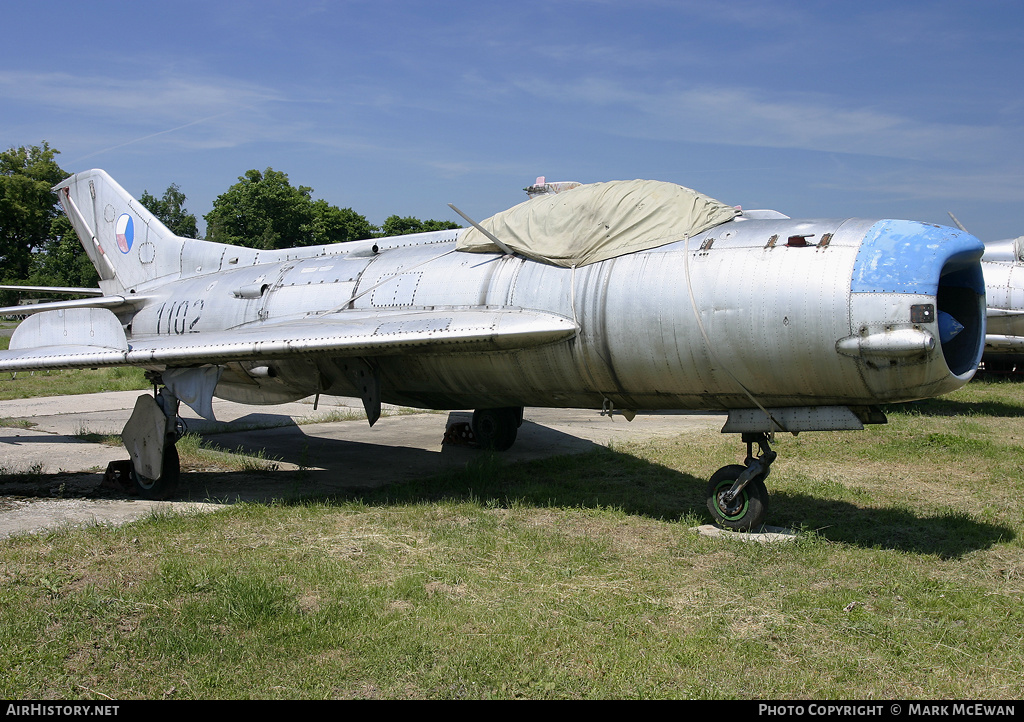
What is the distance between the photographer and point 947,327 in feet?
21.7

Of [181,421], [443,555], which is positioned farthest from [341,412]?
[443,555]

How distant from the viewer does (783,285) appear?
21.8 ft

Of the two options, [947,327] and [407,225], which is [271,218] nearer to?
[407,225]

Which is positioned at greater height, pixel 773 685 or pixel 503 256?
pixel 503 256

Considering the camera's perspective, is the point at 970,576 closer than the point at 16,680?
No

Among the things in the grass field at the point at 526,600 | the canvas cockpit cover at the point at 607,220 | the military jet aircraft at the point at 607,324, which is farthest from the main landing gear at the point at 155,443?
the canvas cockpit cover at the point at 607,220

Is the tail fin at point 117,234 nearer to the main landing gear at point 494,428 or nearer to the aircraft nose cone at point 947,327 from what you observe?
the main landing gear at point 494,428

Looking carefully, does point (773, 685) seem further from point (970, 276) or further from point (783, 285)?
point (970, 276)

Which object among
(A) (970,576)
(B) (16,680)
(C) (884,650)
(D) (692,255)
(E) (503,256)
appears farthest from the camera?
(E) (503,256)

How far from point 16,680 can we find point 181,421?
5191mm

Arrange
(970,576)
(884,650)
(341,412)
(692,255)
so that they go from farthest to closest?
(341,412)
(692,255)
(970,576)
(884,650)

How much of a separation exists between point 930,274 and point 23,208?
72.9 metres

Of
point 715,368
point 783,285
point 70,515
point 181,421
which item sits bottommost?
point 70,515

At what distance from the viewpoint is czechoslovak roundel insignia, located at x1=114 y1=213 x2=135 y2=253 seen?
1334cm
